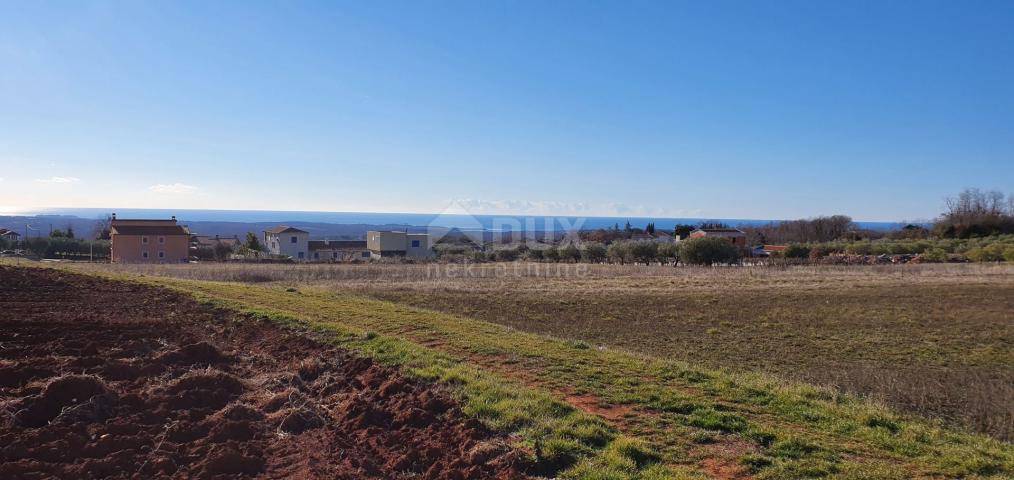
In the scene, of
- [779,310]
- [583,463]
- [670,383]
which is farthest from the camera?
[779,310]

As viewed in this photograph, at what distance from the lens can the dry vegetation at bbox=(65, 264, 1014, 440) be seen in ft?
35.3

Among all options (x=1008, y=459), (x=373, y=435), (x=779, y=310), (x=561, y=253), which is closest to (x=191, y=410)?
(x=373, y=435)

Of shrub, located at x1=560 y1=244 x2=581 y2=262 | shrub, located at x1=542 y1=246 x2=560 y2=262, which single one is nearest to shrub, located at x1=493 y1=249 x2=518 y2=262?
shrub, located at x1=542 y1=246 x2=560 y2=262

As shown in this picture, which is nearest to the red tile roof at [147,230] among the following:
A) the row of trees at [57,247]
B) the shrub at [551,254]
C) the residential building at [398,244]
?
the row of trees at [57,247]

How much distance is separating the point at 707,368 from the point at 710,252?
50001 millimetres

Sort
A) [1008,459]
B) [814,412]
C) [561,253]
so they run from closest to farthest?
[1008,459] < [814,412] < [561,253]

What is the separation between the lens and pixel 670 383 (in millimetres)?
7520

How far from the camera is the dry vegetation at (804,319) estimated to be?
10.8 meters

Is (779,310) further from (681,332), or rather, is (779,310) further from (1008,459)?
(1008,459)

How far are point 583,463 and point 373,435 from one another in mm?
1924

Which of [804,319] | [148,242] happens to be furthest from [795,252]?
[148,242]

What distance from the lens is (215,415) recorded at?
5.33 m

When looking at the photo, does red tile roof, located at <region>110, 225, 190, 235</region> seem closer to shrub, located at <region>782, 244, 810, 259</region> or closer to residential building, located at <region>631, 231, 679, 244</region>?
residential building, located at <region>631, 231, 679, 244</region>

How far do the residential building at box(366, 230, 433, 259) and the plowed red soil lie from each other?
6889cm
